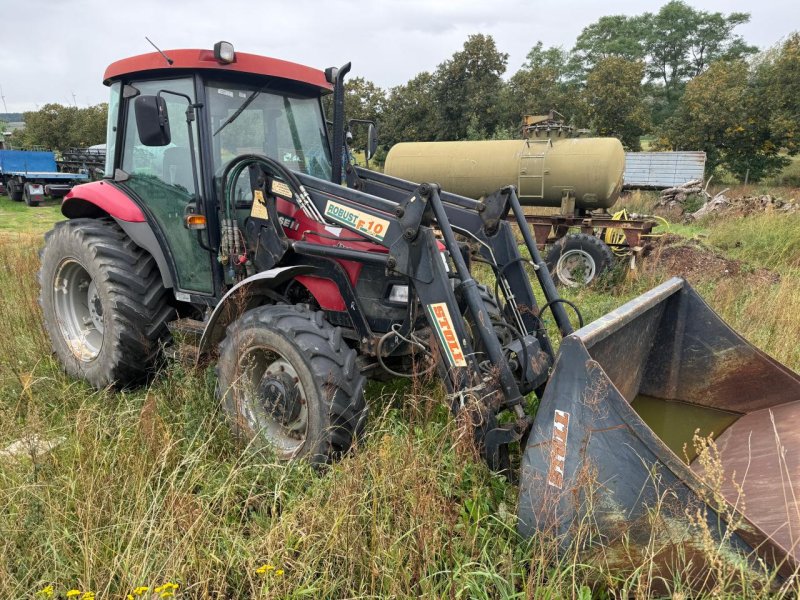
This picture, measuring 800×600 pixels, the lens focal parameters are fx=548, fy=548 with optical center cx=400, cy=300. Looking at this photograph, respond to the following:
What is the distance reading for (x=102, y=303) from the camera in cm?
396

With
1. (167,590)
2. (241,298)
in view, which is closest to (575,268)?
(241,298)

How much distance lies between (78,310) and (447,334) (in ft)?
11.4

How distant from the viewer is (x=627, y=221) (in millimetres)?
8344

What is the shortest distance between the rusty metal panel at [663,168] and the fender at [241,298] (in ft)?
67.5

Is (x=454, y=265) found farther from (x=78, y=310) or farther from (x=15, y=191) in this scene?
(x=15, y=191)

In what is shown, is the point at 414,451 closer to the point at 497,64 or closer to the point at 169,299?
the point at 169,299

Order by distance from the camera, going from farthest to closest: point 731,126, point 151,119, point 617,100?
point 617,100 < point 731,126 < point 151,119

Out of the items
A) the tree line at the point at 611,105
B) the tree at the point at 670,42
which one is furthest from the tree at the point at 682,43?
the tree line at the point at 611,105

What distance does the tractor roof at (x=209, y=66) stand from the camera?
11.4ft

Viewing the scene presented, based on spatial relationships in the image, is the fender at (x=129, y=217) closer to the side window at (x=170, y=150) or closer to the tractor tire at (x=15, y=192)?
the side window at (x=170, y=150)

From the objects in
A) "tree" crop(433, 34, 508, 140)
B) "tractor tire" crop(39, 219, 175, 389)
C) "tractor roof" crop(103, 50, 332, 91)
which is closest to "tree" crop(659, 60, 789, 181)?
"tree" crop(433, 34, 508, 140)

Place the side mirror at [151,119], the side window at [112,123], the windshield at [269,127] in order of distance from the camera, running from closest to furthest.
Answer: the side mirror at [151,119], the windshield at [269,127], the side window at [112,123]

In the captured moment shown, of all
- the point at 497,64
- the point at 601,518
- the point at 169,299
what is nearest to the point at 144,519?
the point at 601,518

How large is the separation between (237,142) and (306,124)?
0.62m
